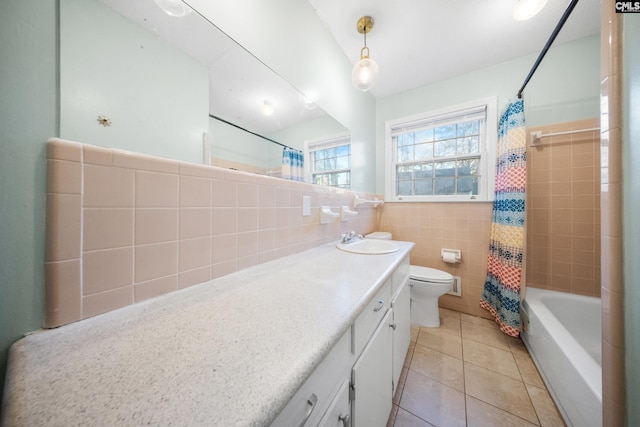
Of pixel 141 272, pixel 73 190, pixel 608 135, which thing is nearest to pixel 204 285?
pixel 141 272

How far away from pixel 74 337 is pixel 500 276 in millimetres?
2315

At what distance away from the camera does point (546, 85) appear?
5.48 feet

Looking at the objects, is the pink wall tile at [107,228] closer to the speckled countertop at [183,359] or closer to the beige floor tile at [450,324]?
the speckled countertop at [183,359]

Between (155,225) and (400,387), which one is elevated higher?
(155,225)

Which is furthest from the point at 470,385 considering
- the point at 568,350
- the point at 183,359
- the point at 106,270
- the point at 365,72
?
the point at 365,72

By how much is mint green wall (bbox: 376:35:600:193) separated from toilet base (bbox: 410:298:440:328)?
69.9 inches

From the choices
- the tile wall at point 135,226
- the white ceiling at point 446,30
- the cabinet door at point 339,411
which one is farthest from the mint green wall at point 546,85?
the cabinet door at point 339,411

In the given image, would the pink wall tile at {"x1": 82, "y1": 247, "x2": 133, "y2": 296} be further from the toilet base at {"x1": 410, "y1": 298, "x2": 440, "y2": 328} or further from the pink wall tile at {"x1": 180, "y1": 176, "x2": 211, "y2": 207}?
the toilet base at {"x1": 410, "y1": 298, "x2": 440, "y2": 328}

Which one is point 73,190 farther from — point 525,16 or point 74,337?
point 525,16

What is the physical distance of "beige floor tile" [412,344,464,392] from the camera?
120 cm

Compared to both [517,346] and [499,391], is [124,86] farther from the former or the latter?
[517,346]

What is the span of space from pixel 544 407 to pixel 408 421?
722 mm

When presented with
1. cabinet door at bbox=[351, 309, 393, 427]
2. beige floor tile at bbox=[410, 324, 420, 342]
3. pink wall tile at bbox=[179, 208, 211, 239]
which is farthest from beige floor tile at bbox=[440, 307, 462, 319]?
pink wall tile at bbox=[179, 208, 211, 239]

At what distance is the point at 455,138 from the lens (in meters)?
2.03
